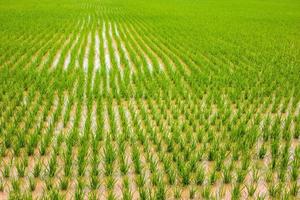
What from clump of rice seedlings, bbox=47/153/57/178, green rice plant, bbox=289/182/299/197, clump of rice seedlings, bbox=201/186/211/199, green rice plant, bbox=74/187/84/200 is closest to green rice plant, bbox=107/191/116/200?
green rice plant, bbox=74/187/84/200

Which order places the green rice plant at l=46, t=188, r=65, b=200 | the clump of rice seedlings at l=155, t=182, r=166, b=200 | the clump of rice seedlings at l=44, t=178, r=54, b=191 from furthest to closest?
1. the clump of rice seedlings at l=44, t=178, r=54, b=191
2. the clump of rice seedlings at l=155, t=182, r=166, b=200
3. the green rice plant at l=46, t=188, r=65, b=200

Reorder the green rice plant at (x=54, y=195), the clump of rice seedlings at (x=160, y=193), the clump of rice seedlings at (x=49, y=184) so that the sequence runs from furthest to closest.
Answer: the clump of rice seedlings at (x=49, y=184)
the clump of rice seedlings at (x=160, y=193)
the green rice plant at (x=54, y=195)

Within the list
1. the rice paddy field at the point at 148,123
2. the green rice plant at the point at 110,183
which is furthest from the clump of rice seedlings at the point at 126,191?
the green rice plant at the point at 110,183

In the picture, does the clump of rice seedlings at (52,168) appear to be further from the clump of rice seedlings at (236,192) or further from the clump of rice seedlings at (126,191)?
the clump of rice seedlings at (236,192)

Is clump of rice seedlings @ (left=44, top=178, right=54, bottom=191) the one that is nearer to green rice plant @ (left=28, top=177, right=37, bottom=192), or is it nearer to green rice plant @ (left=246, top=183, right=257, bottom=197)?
green rice plant @ (left=28, top=177, right=37, bottom=192)

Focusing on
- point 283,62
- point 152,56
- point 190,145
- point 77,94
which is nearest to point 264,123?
point 190,145

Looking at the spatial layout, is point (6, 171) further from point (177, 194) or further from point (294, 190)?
point (294, 190)

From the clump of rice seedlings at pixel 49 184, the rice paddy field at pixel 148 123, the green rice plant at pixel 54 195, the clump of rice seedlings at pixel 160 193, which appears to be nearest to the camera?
the green rice plant at pixel 54 195

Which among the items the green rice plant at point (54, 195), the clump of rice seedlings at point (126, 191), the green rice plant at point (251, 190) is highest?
the green rice plant at point (54, 195)

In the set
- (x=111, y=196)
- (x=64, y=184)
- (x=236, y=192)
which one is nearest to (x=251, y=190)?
(x=236, y=192)
